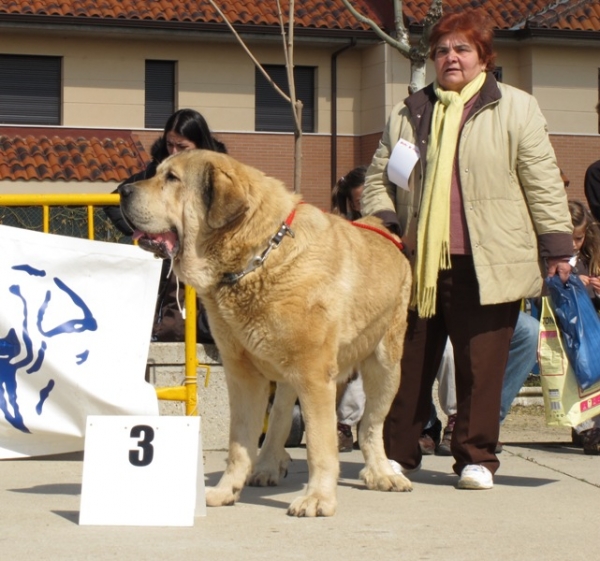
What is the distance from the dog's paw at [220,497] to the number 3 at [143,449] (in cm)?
46

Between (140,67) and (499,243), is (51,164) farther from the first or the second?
(499,243)

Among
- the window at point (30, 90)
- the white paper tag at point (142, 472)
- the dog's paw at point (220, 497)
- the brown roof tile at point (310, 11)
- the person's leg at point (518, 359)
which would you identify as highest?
the brown roof tile at point (310, 11)

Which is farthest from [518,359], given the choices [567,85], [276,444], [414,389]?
[567,85]

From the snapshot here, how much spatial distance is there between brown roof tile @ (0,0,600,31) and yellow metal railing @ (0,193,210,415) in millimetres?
17941

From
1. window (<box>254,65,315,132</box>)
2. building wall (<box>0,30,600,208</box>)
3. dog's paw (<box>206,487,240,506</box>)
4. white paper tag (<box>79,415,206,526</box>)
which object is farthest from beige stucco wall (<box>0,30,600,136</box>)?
white paper tag (<box>79,415,206,526</box>)

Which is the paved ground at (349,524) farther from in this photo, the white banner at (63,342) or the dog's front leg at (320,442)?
the white banner at (63,342)

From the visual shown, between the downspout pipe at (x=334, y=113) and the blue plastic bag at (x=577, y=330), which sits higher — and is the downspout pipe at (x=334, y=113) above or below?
above

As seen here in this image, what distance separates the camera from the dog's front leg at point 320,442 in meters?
5.02

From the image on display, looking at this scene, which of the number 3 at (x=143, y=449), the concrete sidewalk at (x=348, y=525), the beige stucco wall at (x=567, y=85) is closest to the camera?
the concrete sidewalk at (x=348, y=525)

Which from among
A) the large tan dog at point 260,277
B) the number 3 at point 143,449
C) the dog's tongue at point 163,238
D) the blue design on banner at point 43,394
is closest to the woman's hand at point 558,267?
the large tan dog at point 260,277

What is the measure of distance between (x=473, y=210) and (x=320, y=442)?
4.70 ft

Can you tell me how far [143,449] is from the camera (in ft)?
16.2

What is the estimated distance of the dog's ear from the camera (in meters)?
4.97

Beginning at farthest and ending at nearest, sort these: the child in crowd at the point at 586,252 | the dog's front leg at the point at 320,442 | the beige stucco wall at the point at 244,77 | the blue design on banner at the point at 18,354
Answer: the beige stucco wall at the point at 244,77 → the child in crowd at the point at 586,252 → the blue design on banner at the point at 18,354 → the dog's front leg at the point at 320,442
